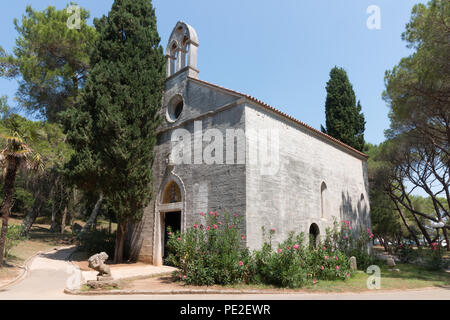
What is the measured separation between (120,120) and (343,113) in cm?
1818

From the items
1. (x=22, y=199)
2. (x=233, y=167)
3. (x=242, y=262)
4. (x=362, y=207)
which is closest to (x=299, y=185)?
(x=233, y=167)

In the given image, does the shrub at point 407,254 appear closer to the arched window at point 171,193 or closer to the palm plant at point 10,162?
the arched window at point 171,193

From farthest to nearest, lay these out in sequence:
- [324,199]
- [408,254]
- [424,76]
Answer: [408,254] < [324,199] < [424,76]

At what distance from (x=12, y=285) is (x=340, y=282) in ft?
34.8

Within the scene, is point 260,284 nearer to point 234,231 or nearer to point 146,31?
point 234,231

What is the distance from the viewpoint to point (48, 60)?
21125 mm

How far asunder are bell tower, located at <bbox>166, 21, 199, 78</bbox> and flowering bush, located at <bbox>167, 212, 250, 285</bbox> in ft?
27.3

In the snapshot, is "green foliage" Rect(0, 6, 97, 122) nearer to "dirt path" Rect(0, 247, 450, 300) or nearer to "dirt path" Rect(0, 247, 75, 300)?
"dirt path" Rect(0, 247, 75, 300)

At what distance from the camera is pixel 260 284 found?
31.9ft

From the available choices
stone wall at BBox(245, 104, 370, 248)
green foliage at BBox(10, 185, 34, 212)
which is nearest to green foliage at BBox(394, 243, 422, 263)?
stone wall at BBox(245, 104, 370, 248)

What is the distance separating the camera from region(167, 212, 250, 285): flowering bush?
9.68 m

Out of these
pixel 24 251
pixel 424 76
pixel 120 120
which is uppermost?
pixel 424 76

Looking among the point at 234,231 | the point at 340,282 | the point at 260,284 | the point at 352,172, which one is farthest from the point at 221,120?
the point at 352,172

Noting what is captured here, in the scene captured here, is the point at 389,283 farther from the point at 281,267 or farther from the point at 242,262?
the point at 242,262
